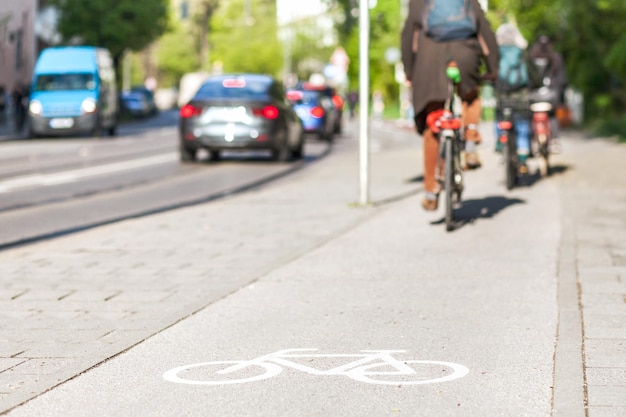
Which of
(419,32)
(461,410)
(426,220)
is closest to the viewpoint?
(461,410)

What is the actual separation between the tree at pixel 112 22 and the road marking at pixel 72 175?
37891 mm

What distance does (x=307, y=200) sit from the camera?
15.0m

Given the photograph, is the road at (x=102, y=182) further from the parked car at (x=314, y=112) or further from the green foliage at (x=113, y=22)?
the green foliage at (x=113, y=22)

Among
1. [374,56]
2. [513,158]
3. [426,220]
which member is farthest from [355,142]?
[374,56]

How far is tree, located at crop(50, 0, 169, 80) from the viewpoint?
205ft

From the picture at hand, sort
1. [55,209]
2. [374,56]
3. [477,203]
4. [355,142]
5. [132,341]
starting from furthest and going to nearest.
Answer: [374,56] < [355,142] < [55,209] < [477,203] < [132,341]

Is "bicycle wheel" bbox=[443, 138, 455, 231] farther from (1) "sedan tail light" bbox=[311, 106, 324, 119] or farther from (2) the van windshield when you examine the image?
(2) the van windshield

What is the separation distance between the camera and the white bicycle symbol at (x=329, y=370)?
569cm

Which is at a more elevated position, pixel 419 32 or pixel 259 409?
pixel 419 32

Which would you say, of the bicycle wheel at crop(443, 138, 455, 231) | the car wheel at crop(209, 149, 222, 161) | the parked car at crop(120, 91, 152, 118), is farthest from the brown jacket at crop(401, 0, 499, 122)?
the parked car at crop(120, 91, 152, 118)

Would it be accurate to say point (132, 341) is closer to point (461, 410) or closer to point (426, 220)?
point (461, 410)

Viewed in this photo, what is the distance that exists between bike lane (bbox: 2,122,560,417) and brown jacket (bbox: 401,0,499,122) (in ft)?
3.84

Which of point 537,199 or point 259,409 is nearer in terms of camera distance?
point 259,409

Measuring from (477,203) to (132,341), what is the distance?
7.66 metres
